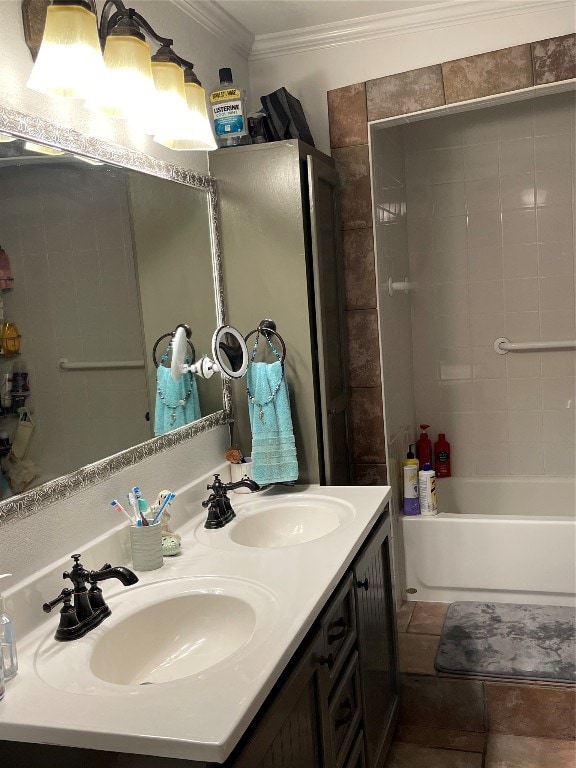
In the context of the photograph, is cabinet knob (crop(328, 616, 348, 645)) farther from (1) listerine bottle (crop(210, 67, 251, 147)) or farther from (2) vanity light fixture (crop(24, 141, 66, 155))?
(1) listerine bottle (crop(210, 67, 251, 147))

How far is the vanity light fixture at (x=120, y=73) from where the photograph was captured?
158 centimetres

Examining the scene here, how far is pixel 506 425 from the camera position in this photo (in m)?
3.56

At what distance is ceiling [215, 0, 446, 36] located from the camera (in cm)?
252

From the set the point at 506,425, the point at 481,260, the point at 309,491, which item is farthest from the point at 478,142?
the point at 309,491

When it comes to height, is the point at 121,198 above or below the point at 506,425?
above

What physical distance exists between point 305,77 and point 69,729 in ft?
8.02

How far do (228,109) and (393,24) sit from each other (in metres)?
0.75

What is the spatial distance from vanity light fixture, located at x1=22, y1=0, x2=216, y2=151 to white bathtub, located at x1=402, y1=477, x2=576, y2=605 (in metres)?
1.83

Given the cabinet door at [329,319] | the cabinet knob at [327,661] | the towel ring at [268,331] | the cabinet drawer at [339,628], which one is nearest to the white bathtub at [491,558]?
the cabinet door at [329,319]

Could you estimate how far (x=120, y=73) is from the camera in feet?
5.79

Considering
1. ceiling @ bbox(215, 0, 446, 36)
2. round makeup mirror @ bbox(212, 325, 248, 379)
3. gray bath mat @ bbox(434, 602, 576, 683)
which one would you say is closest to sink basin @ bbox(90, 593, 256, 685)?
round makeup mirror @ bbox(212, 325, 248, 379)

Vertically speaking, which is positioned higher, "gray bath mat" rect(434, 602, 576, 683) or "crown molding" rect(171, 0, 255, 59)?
"crown molding" rect(171, 0, 255, 59)

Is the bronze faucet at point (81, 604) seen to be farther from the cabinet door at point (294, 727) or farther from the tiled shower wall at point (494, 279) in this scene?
the tiled shower wall at point (494, 279)

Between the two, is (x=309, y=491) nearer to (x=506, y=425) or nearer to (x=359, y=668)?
(x=359, y=668)
